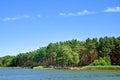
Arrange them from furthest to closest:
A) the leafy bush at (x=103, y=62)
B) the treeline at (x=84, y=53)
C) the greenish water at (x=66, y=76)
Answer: the treeline at (x=84, y=53), the leafy bush at (x=103, y=62), the greenish water at (x=66, y=76)

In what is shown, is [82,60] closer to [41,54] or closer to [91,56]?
[91,56]

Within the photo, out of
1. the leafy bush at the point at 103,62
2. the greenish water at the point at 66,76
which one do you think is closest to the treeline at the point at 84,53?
the leafy bush at the point at 103,62

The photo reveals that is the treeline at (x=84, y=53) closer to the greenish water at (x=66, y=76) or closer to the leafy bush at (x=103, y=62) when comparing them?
the leafy bush at (x=103, y=62)

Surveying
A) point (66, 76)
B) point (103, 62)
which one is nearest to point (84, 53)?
point (103, 62)

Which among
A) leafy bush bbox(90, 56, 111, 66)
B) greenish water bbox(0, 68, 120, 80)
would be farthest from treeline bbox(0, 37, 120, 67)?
greenish water bbox(0, 68, 120, 80)

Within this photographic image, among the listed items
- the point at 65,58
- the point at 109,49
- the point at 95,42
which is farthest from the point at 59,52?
the point at 109,49

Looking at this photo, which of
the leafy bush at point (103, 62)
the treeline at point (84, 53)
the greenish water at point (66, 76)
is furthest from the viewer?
the treeline at point (84, 53)

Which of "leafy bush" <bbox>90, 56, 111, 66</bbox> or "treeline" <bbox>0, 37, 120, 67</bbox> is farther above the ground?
"treeline" <bbox>0, 37, 120, 67</bbox>

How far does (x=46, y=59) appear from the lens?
593 ft

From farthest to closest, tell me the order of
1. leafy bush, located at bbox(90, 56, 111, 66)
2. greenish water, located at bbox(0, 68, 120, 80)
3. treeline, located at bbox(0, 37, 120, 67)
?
treeline, located at bbox(0, 37, 120, 67), leafy bush, located at bbox(90, 56, 111, 66), greenish water, located at bbox(0, 68, 120, 80)

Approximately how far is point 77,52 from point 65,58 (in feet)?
27.9

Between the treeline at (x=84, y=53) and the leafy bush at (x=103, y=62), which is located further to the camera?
the treeline at (x=84, y=53)

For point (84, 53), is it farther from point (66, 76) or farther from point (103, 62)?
point (66, 76)

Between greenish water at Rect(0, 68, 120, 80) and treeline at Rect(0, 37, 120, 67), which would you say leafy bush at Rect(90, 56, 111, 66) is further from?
greenish water at Rect(0, 68, 120, 80)
